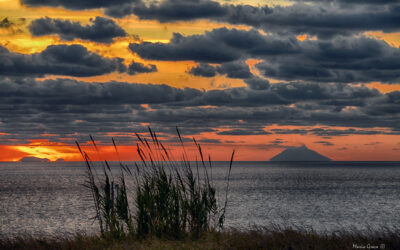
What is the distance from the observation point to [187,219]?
17.8 meters

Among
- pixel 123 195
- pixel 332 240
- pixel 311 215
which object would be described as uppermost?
pixel 123 195

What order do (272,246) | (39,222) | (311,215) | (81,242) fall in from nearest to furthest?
1. (272,246)
2. (81,242)
3. (39,222)
4. (311,215)

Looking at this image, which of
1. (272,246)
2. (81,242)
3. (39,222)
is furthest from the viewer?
(39,222)

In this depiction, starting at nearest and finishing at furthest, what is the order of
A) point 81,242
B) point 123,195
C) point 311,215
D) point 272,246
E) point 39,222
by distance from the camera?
point 272,246, point 81,242, point 123,195, point 39,222, point 311,215

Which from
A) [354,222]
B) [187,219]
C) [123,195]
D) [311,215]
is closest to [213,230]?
[187,219]

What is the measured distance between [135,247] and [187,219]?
276cm

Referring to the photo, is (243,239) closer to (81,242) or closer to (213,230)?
(213,230)

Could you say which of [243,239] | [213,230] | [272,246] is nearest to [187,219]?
[213,230]

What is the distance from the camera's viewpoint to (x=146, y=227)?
1788cm

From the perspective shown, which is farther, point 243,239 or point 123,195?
point 123,195

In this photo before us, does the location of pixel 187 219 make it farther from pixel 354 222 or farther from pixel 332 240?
pixel 354 222

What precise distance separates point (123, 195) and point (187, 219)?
271 cm

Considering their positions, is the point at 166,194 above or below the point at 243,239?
above

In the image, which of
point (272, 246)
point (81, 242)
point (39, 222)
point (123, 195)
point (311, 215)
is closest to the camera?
point (272, 246)
